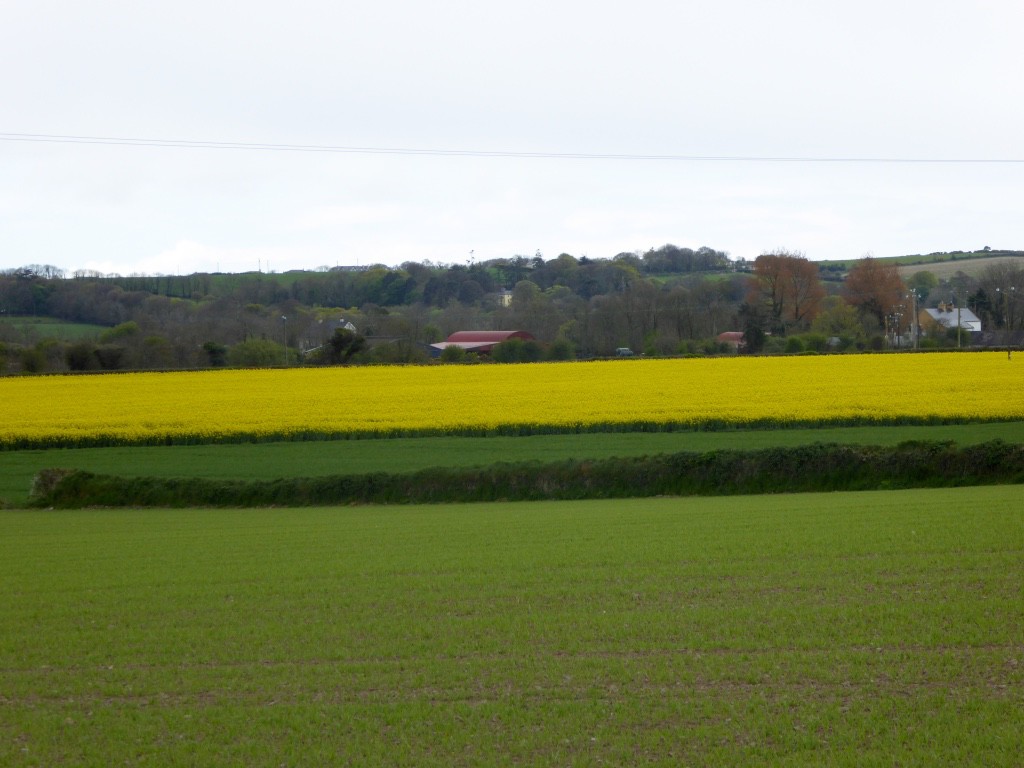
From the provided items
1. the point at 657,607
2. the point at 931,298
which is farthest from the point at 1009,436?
the point at 931,298

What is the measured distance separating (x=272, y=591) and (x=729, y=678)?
5.85 metres

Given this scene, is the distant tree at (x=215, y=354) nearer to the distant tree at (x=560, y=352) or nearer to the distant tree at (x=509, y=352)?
the distant tree at (x=509, y=352)

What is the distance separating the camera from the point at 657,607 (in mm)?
9758

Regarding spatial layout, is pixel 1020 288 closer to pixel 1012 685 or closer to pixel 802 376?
pixel 802 376

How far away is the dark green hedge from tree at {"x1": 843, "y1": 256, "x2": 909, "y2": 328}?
272ft

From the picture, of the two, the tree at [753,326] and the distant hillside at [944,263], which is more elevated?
the distant hillside at [944,263]

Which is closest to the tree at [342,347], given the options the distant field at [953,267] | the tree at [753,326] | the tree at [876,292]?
the tree at [753,326]

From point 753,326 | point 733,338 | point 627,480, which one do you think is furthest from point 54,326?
point 627,480

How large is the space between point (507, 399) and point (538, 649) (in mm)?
31297

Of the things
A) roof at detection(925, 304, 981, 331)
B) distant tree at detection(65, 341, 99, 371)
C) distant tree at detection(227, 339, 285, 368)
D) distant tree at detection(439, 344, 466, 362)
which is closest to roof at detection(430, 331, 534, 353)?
distant tree at detection(439, 344, 466, 362)

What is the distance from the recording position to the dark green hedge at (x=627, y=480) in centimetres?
2267

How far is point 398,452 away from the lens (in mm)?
29766

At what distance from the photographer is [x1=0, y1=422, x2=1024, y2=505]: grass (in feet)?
89.5

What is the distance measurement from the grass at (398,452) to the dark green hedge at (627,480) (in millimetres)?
1954
